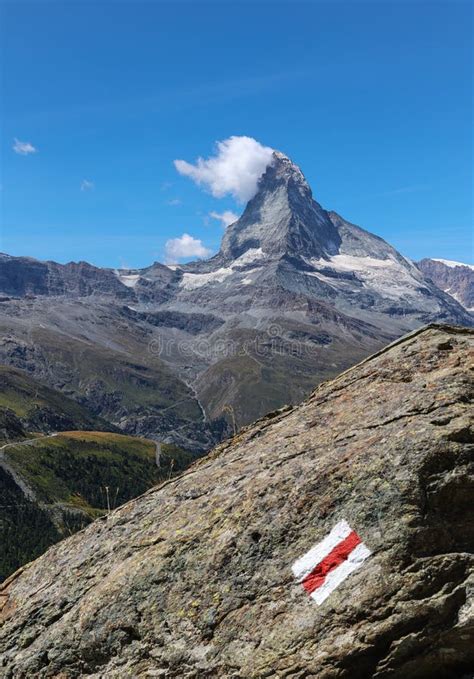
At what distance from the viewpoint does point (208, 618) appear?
12.8 metres

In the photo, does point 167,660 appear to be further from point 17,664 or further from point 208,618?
point 17,664

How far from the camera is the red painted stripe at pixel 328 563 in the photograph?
12320 millimetres

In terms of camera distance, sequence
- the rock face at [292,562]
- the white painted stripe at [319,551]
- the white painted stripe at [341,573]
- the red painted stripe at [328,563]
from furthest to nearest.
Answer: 1. the white painted stripe at [319,551]
2. the red painted stripe at [328,563]
3. the white painted stripe at [341,573]
4. the rock face at [292,562]

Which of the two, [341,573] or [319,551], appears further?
[319,551]

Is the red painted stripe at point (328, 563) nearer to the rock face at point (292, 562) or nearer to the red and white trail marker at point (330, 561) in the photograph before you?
the red and white trail marker at point (330, 561)

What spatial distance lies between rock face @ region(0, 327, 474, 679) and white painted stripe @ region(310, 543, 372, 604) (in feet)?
0.46

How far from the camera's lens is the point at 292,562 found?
12.8 m

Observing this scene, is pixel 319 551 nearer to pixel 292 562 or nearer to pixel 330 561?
pixel 330 561

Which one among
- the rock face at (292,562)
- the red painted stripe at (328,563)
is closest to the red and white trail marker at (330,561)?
the red painted stripe at (328,563)

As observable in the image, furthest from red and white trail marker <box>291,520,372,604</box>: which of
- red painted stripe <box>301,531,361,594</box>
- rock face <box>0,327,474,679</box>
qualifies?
rock face <box>0,327,474,679</box>

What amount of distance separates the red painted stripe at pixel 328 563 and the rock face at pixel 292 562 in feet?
0.67

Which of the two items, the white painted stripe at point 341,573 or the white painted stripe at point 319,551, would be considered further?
the white painted stripe at point 319,551

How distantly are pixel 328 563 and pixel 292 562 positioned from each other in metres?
0.83

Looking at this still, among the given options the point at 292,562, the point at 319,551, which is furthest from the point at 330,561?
the point at 292,562
